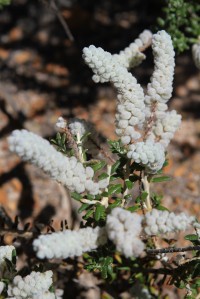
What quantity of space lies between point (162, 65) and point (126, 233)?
0.50 m

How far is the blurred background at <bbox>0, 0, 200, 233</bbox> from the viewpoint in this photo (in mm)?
2816

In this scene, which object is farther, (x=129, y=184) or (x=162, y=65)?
(x=129, y=184)

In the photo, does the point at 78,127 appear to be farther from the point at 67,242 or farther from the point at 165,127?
the point at 67,242

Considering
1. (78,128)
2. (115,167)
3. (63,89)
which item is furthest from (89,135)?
(63,89)

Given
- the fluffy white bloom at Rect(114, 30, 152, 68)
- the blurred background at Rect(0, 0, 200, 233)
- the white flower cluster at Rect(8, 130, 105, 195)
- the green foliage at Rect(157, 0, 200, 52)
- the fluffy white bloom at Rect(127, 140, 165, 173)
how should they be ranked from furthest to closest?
the blurred background at Rect(0, 0, 200, 233)
the green foliage at Rect(157, 0, 200, 52)
the fluffy white bloom at Rect(114, 30, 152, 68)
the fluffy white bloom at Rect(127, 140, 165, 173)
the white flower cluster at Rect(8, 130, 105, 195)

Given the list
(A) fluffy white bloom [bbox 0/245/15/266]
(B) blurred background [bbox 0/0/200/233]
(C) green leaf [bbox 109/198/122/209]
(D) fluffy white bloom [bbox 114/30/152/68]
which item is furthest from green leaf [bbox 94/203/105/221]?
(B) blurred background [bbox 0/0/200/233]

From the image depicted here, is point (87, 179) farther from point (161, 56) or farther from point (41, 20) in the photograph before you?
point (41, 20)

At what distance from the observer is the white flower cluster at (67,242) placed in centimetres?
109

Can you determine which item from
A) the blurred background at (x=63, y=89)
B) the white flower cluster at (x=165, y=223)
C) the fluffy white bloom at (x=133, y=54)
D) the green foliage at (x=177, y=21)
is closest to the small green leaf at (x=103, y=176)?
the white flower cluster at (x=165, y=223)

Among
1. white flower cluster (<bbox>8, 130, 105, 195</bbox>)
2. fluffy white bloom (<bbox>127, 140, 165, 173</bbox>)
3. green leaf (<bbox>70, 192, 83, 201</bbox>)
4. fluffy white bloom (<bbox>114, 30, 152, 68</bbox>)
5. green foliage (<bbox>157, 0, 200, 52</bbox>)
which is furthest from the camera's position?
green foliage (<bbox>157, 0, 200, 52</bbox>)

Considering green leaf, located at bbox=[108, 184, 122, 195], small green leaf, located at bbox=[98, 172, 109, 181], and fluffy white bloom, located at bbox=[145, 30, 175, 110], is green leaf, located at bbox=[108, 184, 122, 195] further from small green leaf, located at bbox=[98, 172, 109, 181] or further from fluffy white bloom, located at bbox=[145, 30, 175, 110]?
fluffy white bloom, located at bbox=[145, 30, 175, 110]

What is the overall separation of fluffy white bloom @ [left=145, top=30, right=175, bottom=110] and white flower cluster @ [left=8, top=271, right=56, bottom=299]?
60 cm

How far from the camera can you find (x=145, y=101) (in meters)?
1.42

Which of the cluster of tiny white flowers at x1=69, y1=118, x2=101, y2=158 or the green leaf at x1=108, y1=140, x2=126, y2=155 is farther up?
the cluster of tiny white flowers at x1=69, y1=118, x2=101, y2=158
